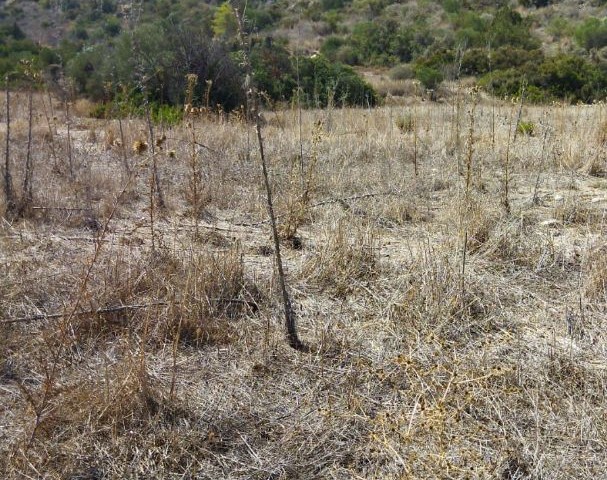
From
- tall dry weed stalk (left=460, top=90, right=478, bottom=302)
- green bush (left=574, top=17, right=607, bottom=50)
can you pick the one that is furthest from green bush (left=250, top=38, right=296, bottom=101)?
green bush (left=574, top=17, right=607, bottom=50)

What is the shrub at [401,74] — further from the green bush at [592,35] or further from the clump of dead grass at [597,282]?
the clump of dead grass at [597,282]

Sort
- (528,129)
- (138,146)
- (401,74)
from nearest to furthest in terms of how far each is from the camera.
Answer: (138,146)
(528,129)
(401,74)

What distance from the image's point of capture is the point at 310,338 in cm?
271

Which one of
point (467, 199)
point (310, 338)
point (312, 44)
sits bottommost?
point (310, 338)

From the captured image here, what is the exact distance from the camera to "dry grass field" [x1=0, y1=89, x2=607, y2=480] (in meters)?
2.01

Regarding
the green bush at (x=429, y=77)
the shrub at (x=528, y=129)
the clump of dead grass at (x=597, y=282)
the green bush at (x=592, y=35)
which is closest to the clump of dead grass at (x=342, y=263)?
the clump of dead grass at (x=597, y=282)

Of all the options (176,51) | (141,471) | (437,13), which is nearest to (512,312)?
(141,471)

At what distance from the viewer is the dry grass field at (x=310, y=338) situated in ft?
6.61

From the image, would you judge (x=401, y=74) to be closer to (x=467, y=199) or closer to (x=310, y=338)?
(x=467, y=199)

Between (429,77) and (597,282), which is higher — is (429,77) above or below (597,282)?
above

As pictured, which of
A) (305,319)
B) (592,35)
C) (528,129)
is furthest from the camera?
(592,35)

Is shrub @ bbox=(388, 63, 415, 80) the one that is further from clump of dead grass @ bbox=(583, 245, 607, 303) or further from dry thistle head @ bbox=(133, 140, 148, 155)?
clump of dead grass @ bbox=(583, 245, 607, 303)

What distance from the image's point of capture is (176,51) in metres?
10.3

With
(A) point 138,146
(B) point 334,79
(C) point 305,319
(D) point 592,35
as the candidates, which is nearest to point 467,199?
(C) point 305,319
